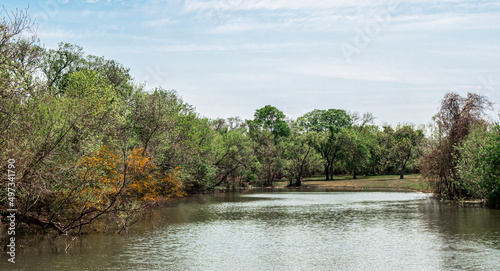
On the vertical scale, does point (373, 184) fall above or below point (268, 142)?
below

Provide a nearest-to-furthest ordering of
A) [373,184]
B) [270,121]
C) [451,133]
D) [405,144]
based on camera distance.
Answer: [451,133] < [373,184] < [405,144] < [270,121]

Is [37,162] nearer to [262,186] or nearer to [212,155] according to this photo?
[212,155]

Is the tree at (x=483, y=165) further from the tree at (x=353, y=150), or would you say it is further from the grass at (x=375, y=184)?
the tree at (x=353, y=150)

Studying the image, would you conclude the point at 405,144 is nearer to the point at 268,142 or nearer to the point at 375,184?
the point at 375,184

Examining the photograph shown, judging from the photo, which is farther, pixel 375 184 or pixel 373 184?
pixel 373 184

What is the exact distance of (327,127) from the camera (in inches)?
5404

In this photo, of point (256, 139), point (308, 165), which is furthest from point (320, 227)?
point (256, 139)

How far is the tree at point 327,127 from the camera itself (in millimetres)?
130050

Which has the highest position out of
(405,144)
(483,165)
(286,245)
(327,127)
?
(327,127)

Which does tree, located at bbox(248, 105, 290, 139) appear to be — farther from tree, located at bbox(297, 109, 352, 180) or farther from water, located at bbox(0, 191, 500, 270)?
water, located at bbox(0, 191, 500, 270)

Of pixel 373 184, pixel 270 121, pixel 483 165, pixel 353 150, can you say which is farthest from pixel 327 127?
pixel 483 165

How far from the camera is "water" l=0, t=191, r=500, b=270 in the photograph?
25781mm

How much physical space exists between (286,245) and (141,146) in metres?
30.1

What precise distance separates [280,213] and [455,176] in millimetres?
26199
